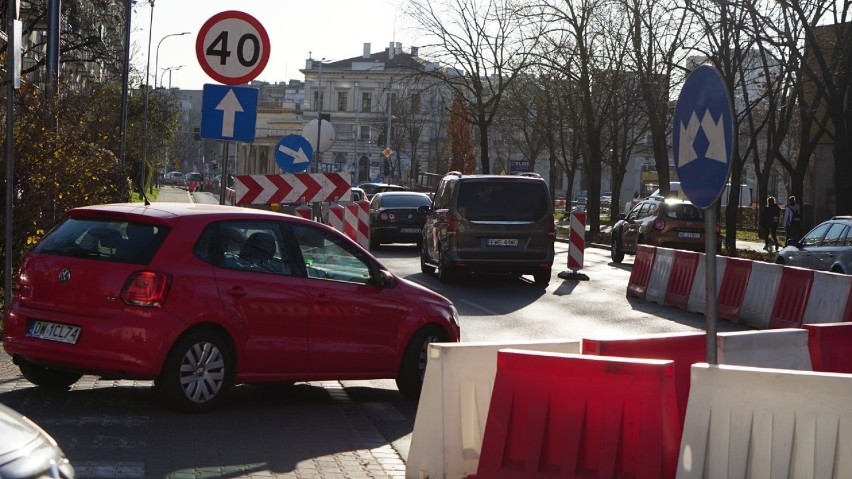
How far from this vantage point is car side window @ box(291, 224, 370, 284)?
10.2m

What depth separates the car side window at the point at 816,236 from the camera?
2294 centimetres

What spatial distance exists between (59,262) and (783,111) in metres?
40.5

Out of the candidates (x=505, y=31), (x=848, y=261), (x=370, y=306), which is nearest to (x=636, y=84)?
(x=505, y=31)

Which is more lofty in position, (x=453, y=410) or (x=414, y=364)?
(x=453, y=410)

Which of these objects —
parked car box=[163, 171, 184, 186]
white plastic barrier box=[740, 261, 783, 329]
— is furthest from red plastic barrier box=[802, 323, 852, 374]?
parked car box=[163, 171, 184, 186]

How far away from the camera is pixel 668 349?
25.6 feet

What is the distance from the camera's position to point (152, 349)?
29.7ft

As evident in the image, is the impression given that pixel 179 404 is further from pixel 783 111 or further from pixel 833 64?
pixel 783 111

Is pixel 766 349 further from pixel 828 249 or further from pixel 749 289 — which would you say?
pixel 828 249

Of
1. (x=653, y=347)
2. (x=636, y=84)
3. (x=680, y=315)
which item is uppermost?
(x=636, y=84)

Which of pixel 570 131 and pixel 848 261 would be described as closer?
pixel 848 261

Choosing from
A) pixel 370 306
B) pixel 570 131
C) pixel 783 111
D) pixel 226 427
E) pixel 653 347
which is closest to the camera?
pixel 653 347

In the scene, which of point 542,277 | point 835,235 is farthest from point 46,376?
point 835,235

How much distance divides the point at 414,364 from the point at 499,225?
495 inches
